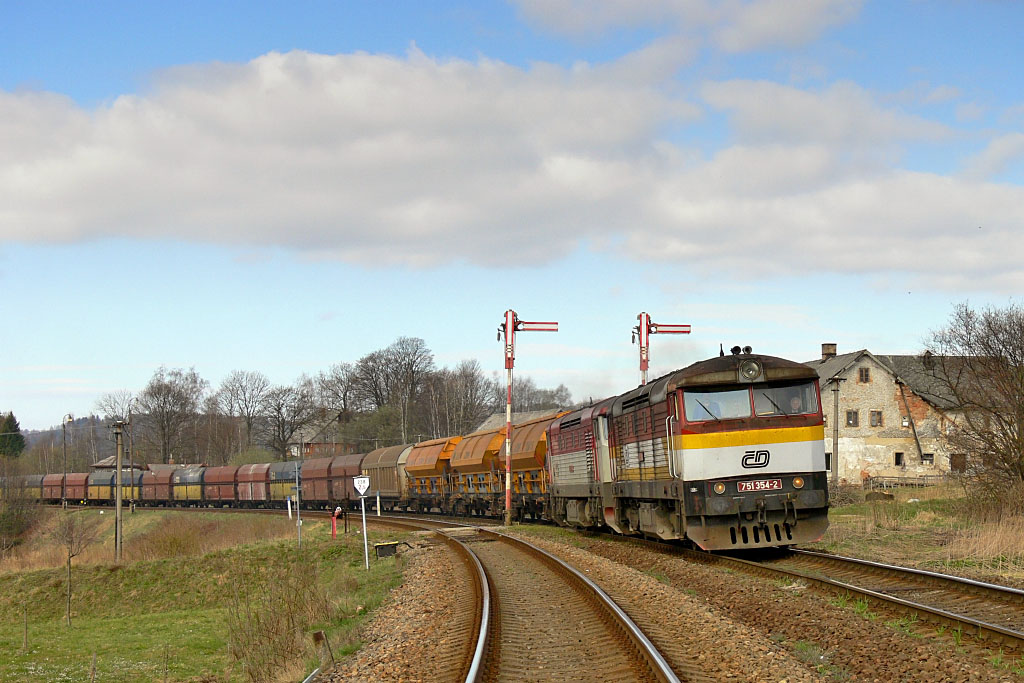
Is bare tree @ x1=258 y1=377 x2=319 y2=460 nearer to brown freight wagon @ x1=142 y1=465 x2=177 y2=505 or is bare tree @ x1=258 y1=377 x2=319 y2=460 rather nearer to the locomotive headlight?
brown freight wagon @ x1=142 y1=465 x2=177 y2=505

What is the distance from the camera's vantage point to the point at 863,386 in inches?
2510

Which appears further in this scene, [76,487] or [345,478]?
[76,487]

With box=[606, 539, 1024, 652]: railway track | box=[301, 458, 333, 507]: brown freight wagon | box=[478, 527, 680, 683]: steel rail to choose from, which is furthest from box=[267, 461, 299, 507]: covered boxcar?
box=[606, 539, 1024, 652]: railway track

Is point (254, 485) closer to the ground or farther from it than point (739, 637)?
farther from it

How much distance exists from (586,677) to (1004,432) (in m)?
20.8

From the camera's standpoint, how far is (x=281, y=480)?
2527 inches

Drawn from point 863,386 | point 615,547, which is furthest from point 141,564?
point 863,386

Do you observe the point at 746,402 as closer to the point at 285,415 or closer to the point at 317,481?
the point at 317,481

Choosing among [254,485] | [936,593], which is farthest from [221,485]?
[936,593]

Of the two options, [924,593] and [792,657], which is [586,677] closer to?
[792,657]

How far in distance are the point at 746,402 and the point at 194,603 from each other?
2796 cm

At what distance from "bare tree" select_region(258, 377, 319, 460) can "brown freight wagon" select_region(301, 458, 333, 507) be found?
205 ft

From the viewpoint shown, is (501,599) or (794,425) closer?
(501,599)

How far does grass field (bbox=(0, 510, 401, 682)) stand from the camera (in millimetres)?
17797
